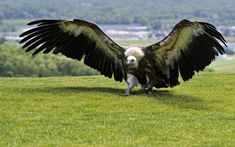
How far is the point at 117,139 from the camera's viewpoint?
1156 centimetres

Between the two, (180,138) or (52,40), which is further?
(52,40)

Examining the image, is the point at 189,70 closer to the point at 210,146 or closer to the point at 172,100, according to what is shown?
the point at 172,100

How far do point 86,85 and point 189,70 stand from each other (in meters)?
3.17

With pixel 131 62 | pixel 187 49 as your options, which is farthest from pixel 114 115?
pixel 187 49

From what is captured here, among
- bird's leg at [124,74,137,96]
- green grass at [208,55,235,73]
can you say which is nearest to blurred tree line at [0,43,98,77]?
green grass at [208,55,235,73]

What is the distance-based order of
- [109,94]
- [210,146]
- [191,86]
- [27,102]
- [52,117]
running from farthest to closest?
[191,86], [109,94], [27,102], [52,117], [210,146]

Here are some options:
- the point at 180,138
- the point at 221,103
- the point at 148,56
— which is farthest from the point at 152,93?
the point at 180,138

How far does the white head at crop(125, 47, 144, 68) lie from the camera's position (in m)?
16.0

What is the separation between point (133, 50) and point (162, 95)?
1.29 metres

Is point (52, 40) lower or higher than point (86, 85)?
higher

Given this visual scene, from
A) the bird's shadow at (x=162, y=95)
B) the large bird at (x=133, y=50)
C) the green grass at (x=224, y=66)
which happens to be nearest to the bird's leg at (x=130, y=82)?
the large bird at (x=133, y=50)

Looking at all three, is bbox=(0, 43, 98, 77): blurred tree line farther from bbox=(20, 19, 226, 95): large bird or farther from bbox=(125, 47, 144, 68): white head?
bbox=(125, 47, 144, 68): white head

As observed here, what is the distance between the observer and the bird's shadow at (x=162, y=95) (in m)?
15.1

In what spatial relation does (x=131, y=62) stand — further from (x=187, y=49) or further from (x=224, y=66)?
(x=224, y=66)
